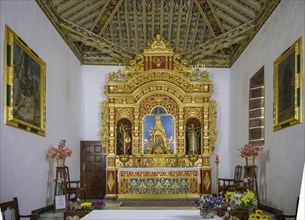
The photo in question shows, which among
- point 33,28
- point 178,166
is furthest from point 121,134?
point 33,28

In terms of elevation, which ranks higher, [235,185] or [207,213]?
[207,213]

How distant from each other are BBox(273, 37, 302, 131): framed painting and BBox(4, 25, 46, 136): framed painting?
5188 millimetres

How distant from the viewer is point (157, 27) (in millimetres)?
15148

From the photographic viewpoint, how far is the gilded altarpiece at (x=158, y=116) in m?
14.7

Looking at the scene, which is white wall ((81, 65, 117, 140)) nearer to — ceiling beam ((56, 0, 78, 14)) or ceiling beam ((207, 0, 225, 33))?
ceiling beam ((56, 0, 78, 14))

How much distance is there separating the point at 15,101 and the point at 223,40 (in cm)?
737

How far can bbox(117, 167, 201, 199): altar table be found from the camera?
13.9 meters

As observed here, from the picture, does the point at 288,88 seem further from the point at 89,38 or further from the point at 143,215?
the point at 89,38

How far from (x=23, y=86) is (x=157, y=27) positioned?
720cm

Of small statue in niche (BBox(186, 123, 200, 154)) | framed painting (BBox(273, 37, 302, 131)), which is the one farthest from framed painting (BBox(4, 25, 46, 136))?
small statue in niche (BBox(186, 123, 200, 154))

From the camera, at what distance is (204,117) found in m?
14.9

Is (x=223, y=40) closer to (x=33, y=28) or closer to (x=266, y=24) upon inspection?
(x=266, y=24)

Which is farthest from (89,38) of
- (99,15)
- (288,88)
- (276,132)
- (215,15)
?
(288,88)

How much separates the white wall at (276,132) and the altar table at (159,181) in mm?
1628
